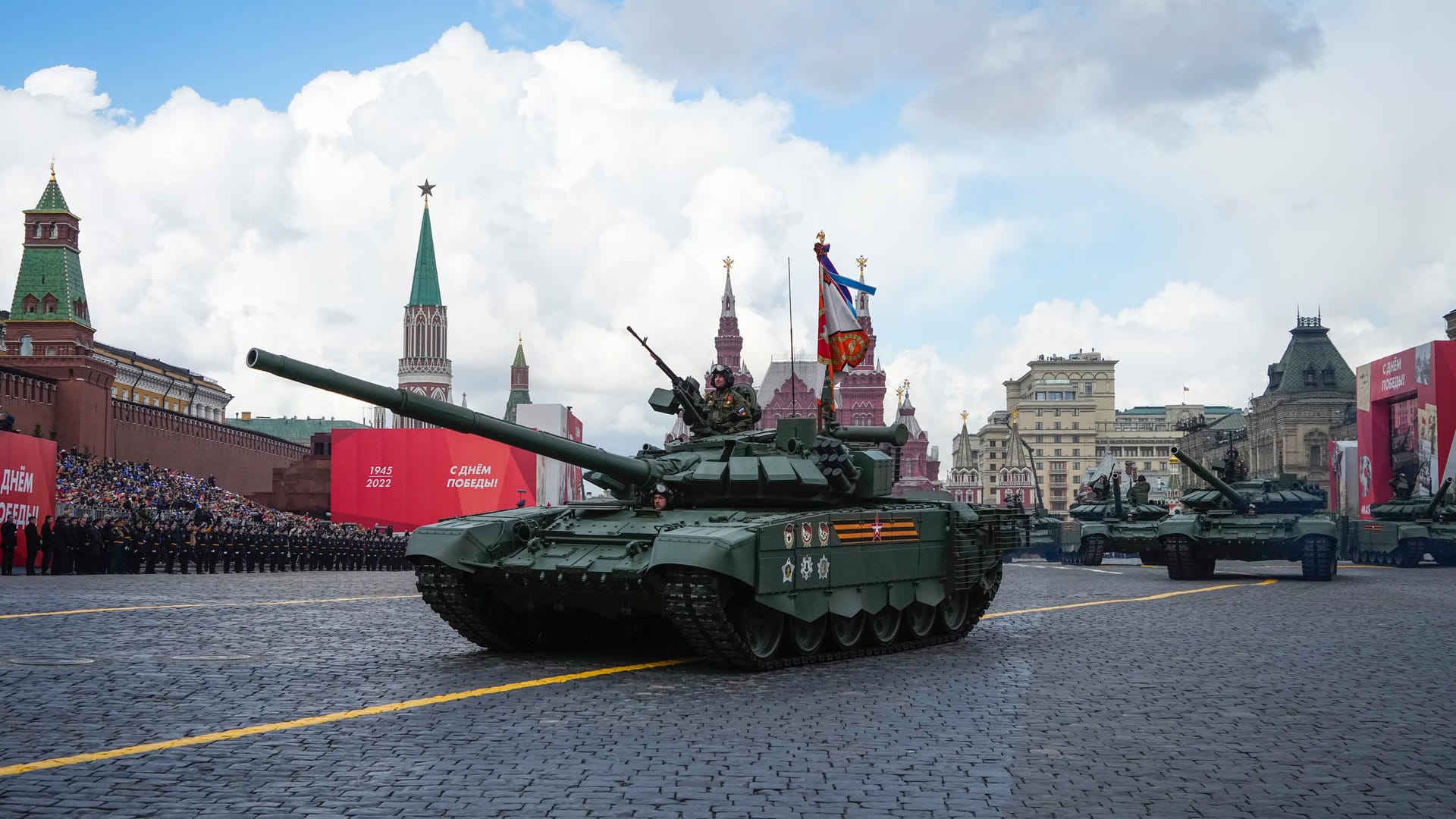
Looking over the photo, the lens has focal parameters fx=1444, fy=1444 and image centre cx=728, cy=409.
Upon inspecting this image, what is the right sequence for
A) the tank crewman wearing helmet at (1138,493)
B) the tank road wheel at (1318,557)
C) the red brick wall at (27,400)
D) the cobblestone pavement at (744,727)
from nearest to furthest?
1. the cobblestone pavement at (744,727)
2. the tank road wheel at (1318,557)
3. the tank crewman wearing helmet at (1138,493)
4. the red brick wall at (27,400)

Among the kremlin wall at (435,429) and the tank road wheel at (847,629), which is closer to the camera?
the tank road wheel at (847,629)

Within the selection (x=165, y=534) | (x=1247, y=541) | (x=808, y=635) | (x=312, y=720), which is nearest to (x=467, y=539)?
(x=808, y=635)

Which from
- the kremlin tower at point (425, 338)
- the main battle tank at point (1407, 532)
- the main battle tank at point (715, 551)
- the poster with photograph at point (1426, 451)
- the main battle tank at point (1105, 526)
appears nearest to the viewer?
the main battle tank at point (715, 551)

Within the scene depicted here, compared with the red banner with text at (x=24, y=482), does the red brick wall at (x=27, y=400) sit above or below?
above

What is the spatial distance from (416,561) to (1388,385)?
4268cm

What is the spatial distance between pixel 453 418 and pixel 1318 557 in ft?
66.5

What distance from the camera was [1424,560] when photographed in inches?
1665

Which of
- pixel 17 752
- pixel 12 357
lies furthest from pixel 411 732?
pixel 12 357

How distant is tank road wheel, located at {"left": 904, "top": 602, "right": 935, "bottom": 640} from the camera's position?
1520cm

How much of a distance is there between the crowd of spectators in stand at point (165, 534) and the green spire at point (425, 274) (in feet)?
358

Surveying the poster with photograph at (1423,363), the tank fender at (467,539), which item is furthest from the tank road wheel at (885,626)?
the poster with photograph at (1423,363)

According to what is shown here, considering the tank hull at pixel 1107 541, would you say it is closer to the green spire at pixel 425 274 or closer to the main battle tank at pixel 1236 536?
the main battle tank at pixel 1236 536

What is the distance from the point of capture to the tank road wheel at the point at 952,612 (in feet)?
51.7

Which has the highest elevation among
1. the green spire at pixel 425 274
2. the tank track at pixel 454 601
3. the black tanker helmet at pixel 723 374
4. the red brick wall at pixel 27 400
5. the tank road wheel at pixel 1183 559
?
the green spire at pixel 425 274
